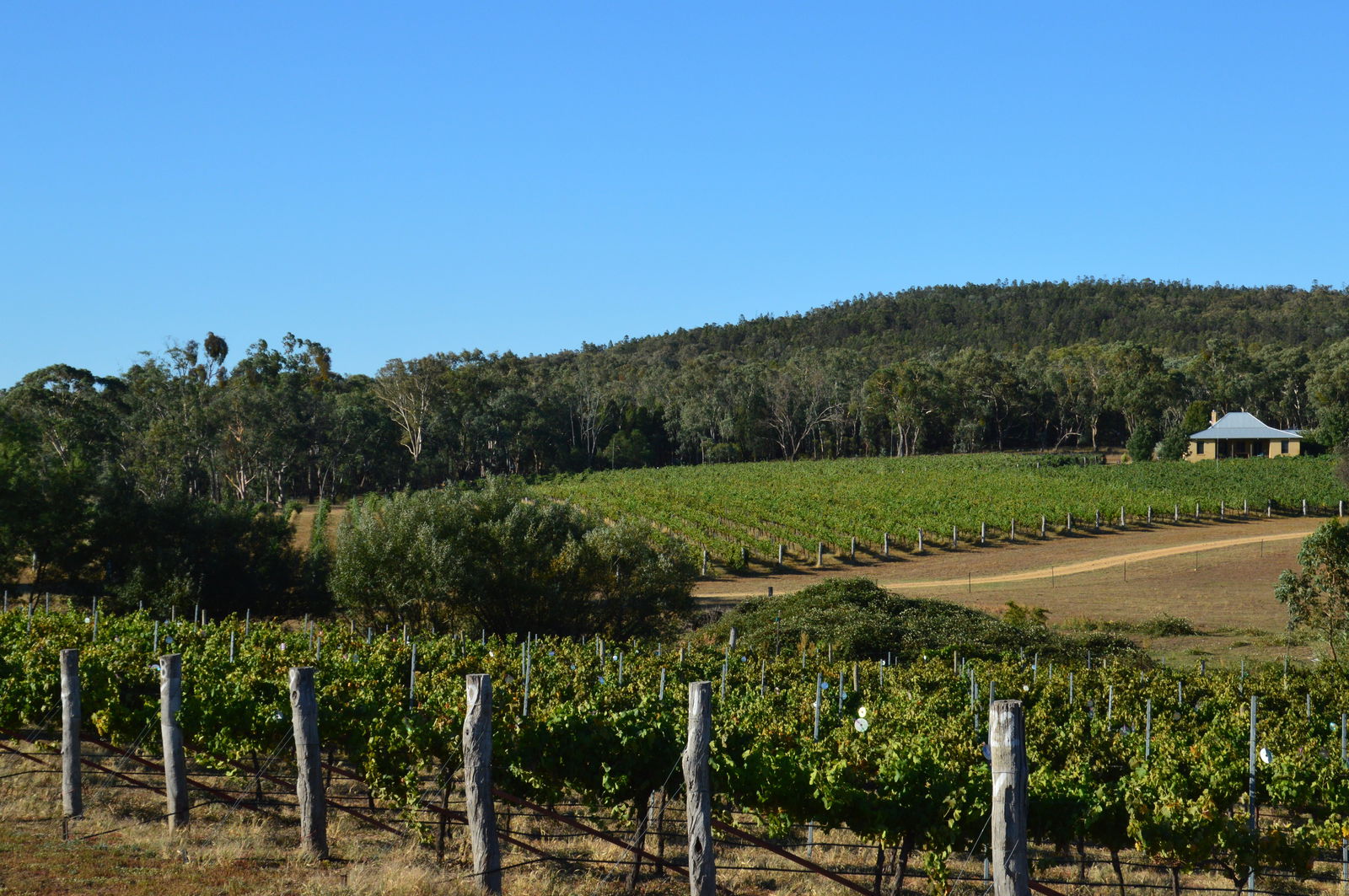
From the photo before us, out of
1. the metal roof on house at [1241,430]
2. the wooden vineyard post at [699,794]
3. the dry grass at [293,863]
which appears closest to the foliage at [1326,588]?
the dry grass at [293,863]

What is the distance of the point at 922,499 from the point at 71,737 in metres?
53.1

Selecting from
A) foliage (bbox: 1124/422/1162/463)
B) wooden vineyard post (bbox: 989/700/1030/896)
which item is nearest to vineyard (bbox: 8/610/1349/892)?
wooden vineyard post (bbox: 989/700/1030/896)

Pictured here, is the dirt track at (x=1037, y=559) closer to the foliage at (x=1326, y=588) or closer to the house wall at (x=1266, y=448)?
the foliage at (x=1326, y=588)

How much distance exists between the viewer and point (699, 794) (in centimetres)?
776

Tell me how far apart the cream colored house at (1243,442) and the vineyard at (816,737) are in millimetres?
64684

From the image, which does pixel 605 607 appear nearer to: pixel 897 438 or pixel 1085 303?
pixel 897 438

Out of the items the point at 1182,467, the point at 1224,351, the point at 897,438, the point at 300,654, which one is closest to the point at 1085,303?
the point at 1224,351

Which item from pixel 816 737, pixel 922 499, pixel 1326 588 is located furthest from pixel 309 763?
pixel 922 499

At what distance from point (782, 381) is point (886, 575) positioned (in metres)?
60.1

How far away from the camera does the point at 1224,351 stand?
10444 cm

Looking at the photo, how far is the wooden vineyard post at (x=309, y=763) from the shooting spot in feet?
29.8

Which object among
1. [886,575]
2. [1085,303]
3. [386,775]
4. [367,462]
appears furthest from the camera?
[1085,303]

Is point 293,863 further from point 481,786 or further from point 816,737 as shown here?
point 816,737

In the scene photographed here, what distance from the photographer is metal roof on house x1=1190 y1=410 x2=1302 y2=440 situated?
7575 cm
